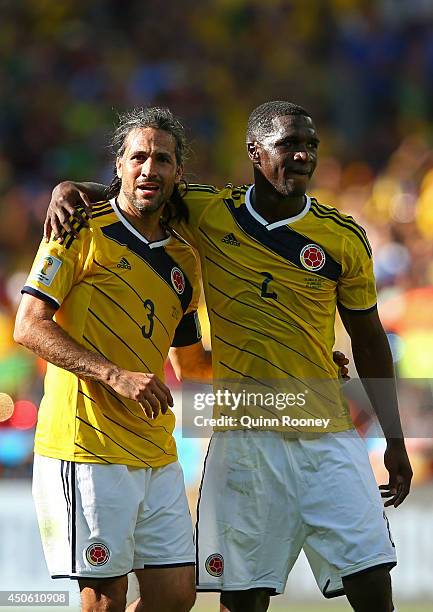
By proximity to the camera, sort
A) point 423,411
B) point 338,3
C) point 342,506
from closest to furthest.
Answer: point 342,506
point 423,411
point 338,3

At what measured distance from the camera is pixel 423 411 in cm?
737

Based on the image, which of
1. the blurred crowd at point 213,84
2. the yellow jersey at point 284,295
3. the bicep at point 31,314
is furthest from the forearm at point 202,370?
the blurred crowd at point 213,84

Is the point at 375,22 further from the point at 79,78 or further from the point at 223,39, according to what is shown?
the point at 79,78

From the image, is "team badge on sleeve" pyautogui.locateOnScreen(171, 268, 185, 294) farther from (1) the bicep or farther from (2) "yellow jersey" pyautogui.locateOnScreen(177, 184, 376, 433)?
(1) the bicep

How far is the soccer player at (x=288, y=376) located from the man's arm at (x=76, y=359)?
1.35 feet

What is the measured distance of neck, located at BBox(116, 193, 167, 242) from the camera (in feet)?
16.8

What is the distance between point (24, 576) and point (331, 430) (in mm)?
3056

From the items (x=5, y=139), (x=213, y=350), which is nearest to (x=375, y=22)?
(x=5, y=139)

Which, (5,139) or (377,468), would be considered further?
(5,139)

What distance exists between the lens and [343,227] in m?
5.20

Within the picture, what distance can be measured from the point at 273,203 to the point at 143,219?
0.56m

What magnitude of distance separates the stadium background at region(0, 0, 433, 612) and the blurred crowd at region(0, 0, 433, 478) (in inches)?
0.6

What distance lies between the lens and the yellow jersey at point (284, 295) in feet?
16.7

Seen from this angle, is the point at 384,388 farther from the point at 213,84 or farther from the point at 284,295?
the point at 213,84
